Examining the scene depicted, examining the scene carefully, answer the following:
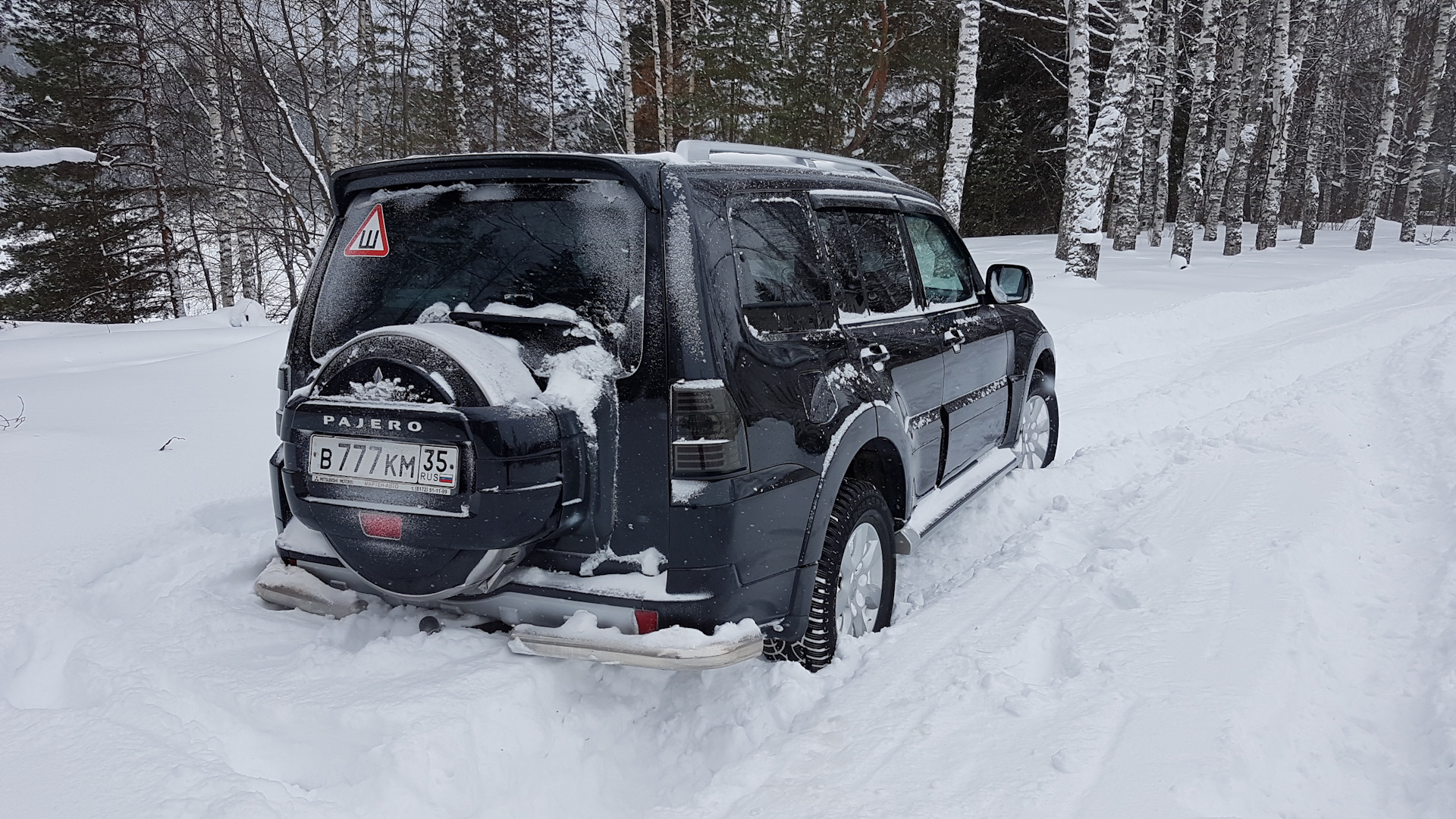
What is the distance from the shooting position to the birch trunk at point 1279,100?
19406mm

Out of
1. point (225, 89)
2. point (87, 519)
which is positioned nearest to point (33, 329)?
point (225, 89)

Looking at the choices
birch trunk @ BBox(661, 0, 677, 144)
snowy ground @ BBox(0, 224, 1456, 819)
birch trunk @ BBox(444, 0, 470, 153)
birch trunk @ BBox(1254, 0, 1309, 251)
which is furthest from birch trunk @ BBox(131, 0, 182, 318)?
birch trunk @ BBox(1254, 0, 1309, 251)

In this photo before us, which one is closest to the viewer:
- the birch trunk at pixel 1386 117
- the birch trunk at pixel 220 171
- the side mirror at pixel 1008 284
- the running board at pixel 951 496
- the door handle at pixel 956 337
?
the running board at pixel 951 496

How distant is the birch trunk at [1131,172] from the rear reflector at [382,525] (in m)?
14.5

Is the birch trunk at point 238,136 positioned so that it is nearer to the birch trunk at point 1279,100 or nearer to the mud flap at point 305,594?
the mud flap at point 305,594

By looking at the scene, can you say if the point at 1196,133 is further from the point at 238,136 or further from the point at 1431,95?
the point at 238,136

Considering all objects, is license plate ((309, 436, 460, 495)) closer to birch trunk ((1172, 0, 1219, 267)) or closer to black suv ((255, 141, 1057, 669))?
black suv ((255, 141, 1057, 669))

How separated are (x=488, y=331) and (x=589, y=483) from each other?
0.58 metres

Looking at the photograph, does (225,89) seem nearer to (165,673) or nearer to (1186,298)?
(165,673)

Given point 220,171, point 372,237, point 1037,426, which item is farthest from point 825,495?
point 220,171

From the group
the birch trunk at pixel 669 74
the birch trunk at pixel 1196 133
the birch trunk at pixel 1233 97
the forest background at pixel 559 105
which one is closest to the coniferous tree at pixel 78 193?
the forest background at pixel 559 105

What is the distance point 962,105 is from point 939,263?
10.1 m

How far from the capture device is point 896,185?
13.0 feet

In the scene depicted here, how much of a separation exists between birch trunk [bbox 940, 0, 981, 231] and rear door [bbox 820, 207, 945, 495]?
929cm
